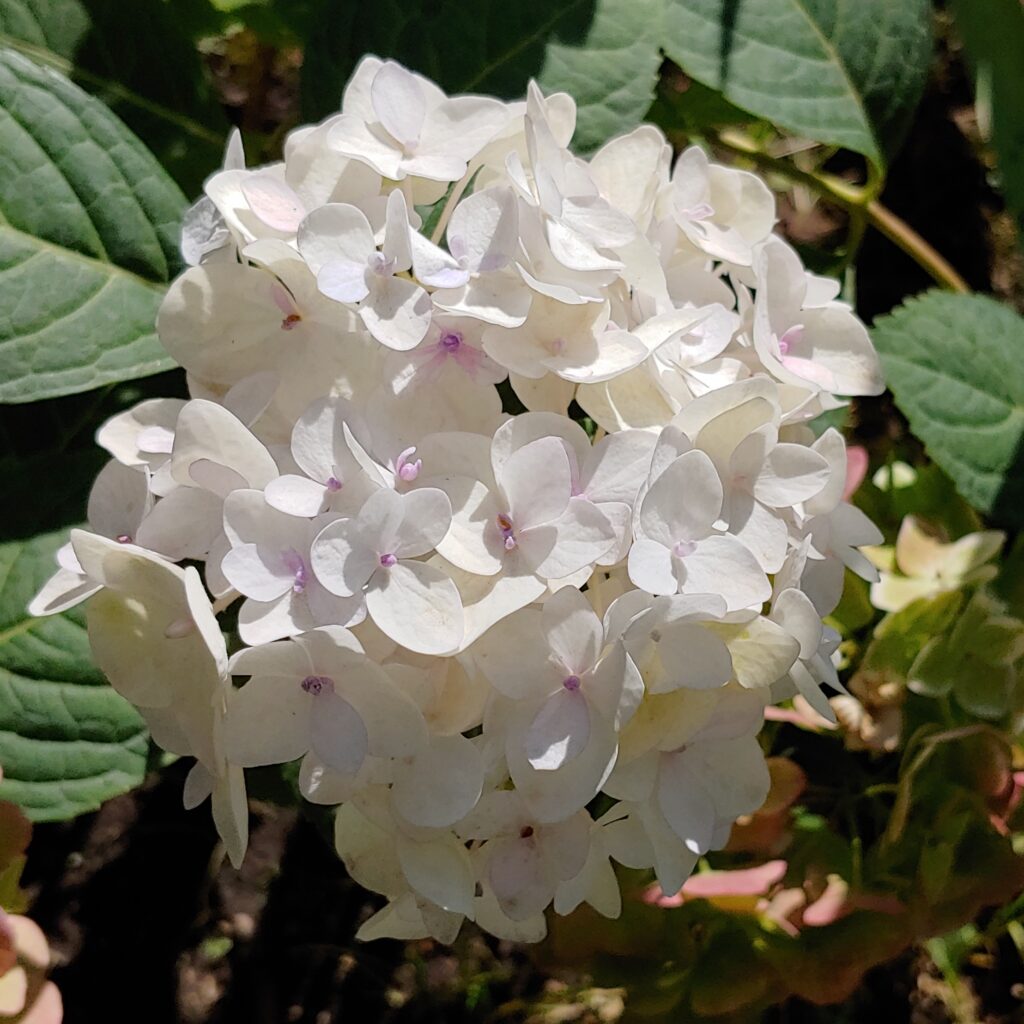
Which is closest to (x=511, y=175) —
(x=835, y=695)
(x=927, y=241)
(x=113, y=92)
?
(x=113, y=92)

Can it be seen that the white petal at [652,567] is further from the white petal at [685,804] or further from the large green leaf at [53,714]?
the large green leaf at [53,714]

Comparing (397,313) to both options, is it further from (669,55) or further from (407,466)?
(669,55)

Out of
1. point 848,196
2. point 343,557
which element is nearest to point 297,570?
point 343,557

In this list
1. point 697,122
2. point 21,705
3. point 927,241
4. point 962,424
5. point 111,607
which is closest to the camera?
point 111,607

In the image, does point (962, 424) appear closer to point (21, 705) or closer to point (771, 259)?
point (771, 259)

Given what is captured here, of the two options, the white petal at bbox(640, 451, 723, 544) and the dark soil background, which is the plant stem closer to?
the white petal at bbox(640, 451, 723, 544)

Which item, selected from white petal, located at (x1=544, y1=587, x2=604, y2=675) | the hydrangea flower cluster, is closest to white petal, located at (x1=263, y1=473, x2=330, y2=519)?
the hydrangea flower cluster
